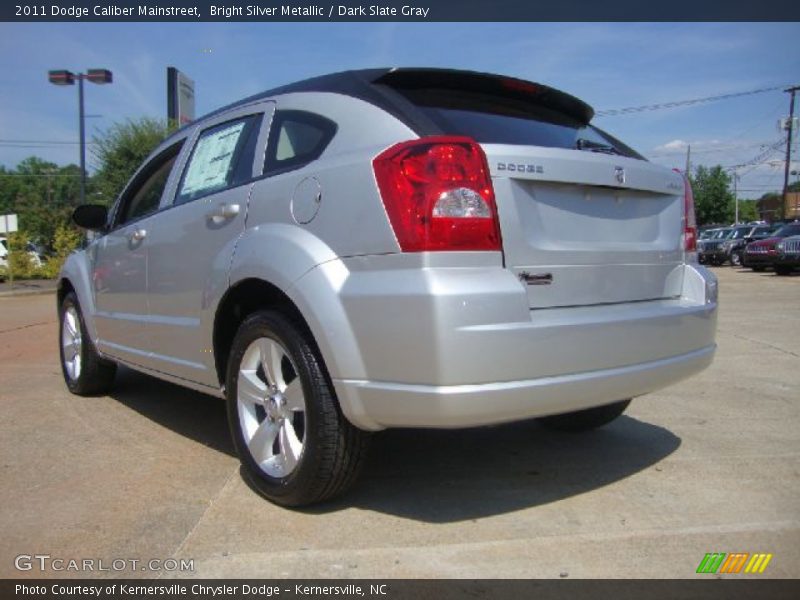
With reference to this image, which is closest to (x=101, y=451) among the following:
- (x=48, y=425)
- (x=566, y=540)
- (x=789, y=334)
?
(x=48, y=425)

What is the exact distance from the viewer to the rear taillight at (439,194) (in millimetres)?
2406

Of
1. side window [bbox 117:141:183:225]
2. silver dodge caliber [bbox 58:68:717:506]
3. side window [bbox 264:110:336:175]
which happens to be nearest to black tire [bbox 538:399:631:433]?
silver dodge caliber [bbox 58:68:717:506]

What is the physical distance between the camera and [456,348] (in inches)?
91.3

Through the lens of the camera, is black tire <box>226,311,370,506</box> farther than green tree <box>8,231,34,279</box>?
No

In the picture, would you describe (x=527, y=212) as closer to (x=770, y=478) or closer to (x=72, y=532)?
(x=770, y=478)

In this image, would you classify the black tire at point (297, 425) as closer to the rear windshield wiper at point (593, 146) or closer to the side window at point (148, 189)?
the rear windshield wiper at point (593, 146)

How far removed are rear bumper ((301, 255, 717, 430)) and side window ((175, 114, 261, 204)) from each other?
3.39 feet

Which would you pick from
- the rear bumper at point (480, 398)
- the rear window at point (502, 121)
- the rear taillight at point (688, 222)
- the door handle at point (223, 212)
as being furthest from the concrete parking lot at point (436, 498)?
the rear window at point (502, 121)

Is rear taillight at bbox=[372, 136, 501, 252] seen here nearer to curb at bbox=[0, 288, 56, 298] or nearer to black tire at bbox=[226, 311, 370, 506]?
black tire at bbox=[226, 311, 370, 506]

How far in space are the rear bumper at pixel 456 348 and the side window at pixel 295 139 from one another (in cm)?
61

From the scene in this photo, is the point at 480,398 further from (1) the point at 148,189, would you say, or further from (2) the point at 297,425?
(1) the point at 148,189

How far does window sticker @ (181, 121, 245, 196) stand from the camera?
139 inches

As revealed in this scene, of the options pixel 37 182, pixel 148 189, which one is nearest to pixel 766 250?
pixel 148 189
